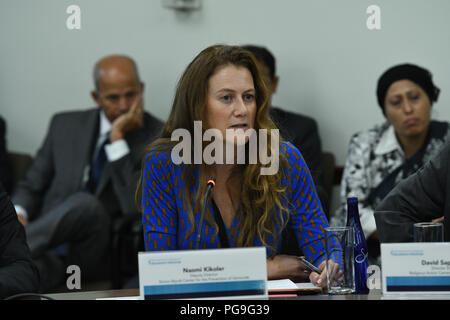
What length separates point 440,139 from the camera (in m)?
3.11

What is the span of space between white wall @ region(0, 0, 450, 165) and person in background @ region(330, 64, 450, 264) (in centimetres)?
29

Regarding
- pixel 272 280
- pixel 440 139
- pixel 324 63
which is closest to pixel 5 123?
pixel 324 63

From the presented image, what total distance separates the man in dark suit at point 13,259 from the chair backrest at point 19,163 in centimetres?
213

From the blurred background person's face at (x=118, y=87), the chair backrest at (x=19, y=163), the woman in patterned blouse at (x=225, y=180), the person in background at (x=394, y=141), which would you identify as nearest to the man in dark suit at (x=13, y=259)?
the woman in patterned blouse at (x=225, y=180)

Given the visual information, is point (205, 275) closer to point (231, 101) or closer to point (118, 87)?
point (231, 101)

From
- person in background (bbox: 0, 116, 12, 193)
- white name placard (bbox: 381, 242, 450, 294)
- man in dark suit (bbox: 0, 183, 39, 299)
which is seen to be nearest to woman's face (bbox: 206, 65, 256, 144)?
man in dark suit (bbox: 0, 183, 39, 299)

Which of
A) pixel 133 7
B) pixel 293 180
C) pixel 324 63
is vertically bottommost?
pixel 293 180

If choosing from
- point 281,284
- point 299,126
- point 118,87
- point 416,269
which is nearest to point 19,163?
point 118,87

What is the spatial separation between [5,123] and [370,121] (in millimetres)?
2042

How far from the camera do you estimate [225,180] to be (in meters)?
2.05

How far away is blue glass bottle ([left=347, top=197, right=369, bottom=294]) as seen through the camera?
1524mm

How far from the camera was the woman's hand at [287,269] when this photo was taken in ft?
5.49

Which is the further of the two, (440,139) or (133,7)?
(133,7)

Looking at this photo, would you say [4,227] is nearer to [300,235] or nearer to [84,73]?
[300,235]
